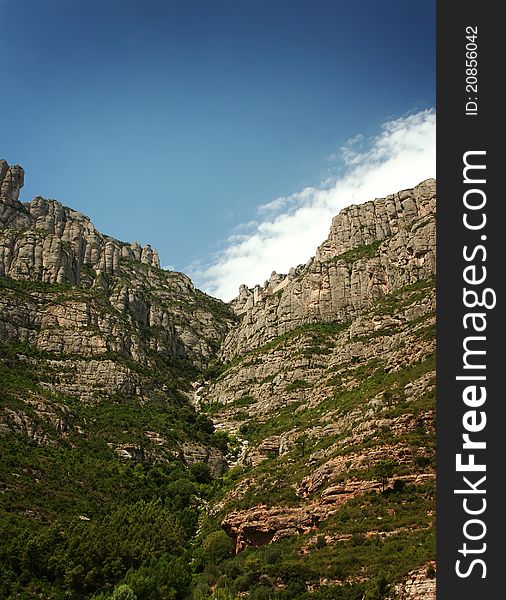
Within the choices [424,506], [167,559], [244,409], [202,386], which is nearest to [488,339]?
[424,506]

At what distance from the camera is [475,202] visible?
16375mm

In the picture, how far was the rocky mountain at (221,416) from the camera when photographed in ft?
154

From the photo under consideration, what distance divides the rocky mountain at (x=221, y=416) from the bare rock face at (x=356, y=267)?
509 mm

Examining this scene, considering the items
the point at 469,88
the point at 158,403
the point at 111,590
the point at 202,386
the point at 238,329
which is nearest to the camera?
the point at 469,88

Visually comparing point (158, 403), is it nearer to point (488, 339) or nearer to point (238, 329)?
point (238, 329)

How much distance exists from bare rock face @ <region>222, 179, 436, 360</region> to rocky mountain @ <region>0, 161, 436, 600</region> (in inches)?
20.1

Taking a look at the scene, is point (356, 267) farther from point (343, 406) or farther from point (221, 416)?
point (343, 406)

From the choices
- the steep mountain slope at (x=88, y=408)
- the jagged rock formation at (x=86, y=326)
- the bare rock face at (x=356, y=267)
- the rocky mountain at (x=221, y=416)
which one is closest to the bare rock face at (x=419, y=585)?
the rocky mountain at (x=221, y=416)

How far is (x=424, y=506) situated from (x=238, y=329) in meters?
119

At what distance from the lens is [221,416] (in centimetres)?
11806

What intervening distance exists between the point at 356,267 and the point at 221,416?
45.0 meters

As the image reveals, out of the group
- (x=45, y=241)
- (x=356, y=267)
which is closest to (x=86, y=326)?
(x=45, y=241)

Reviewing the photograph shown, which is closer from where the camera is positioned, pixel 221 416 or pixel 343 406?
pixel 343 406

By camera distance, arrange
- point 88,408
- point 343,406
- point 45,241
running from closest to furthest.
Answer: point 343,406 → point 88,408 → point 45,241
